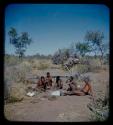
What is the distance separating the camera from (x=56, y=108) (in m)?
2.60

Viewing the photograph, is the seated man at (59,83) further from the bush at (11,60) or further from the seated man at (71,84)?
the bush at (11,60)

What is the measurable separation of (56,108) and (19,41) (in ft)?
2.42

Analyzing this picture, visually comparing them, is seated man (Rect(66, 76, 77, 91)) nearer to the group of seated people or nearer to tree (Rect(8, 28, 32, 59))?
the group of seated people

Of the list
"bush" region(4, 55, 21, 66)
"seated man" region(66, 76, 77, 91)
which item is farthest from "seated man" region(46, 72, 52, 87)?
"bush" region(4, 55, 21, 66)

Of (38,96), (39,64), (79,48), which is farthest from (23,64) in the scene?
(79,48)

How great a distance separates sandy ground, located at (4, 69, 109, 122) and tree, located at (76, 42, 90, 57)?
10.0 inches

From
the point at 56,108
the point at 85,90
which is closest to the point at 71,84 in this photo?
the point at 85,90

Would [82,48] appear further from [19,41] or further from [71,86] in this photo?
[19,41]

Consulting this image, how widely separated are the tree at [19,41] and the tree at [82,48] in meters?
0.47

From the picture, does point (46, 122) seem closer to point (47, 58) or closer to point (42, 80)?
point (42, 80)

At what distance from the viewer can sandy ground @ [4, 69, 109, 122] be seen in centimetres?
258

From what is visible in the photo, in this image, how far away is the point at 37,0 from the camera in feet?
8.49

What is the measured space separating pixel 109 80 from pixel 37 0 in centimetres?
102

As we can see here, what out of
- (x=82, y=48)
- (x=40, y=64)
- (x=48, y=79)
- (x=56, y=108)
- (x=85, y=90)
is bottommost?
(x=56, y=108)
